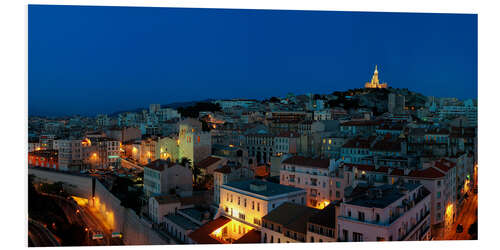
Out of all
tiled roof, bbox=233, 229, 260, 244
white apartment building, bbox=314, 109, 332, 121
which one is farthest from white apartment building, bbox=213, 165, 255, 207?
white apartment building, bbox=314, 109, 332, 121

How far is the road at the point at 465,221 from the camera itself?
879 centimetres

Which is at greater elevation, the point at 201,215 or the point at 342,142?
the point at 342,142

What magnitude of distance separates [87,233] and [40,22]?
6.48 m

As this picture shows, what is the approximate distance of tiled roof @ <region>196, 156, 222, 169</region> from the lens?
15.4 m

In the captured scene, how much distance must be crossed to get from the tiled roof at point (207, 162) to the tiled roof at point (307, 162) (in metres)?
3.17

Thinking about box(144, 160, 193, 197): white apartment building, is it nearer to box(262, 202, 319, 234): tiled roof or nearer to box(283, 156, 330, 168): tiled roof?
box(283, 156, 330, 168): tiled roof

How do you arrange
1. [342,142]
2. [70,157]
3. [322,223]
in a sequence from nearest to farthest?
1. [322,223]
2. [342,142]
3. [70,157]

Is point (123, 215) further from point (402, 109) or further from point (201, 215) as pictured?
point (402, 109)

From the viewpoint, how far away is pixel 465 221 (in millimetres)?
9938

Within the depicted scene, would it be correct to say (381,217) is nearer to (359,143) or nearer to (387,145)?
(387,145)

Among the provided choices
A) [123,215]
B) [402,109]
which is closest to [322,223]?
[123,215]

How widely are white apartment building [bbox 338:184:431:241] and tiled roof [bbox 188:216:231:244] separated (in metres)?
3.02

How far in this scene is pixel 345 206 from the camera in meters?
7.41

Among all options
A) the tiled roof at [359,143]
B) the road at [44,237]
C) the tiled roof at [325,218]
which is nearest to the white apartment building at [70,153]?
the road at [44,237]
